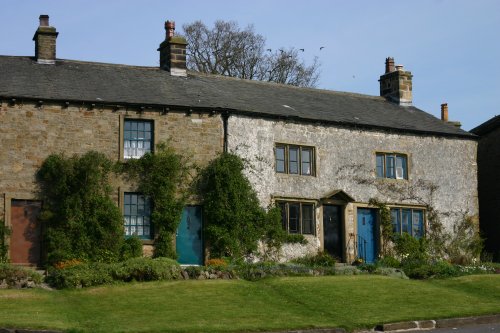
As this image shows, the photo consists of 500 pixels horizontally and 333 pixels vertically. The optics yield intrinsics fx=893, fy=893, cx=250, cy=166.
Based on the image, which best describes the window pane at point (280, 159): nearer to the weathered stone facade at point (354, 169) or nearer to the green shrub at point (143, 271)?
the weathered stone facade at point (354, 169)

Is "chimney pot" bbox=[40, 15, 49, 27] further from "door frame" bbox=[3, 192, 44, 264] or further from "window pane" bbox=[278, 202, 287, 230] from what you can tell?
"window pane" bbox=[278, 202, 287, 230]

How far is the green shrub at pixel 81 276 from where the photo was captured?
2425cm

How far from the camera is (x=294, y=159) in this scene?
33500mm

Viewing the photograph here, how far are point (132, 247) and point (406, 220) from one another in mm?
11802

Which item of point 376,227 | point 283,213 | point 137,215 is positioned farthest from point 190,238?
point 376,227

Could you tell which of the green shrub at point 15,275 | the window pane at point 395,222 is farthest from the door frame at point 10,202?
the window pane at point 395,222

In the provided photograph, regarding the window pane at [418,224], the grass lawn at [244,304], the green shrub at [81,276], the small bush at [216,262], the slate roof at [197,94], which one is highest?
the slate roof at [197,94]

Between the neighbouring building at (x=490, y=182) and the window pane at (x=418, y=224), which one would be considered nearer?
the window pane at (x=418, y=224)

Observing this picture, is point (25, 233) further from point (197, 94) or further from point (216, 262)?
point (197, 94)

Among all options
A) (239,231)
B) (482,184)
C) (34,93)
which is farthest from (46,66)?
(482,184)

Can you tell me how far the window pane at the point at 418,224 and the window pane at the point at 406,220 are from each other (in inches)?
9.2

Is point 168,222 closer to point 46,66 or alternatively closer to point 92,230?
point 92,230

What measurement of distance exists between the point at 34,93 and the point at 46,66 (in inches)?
126

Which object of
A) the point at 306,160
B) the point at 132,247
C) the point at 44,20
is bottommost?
the point at 132,247
